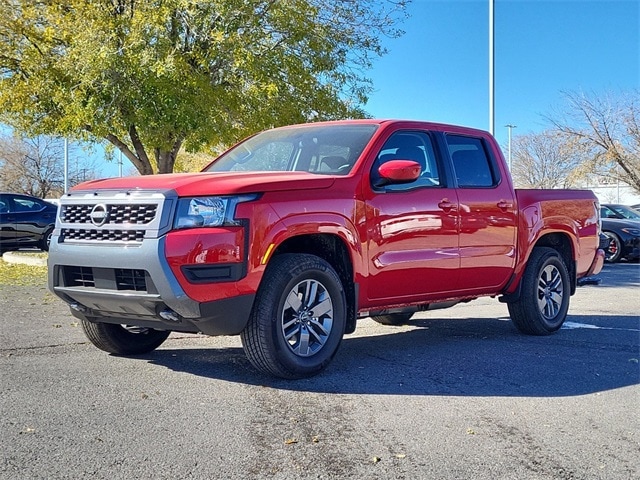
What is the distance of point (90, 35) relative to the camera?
40.6 feet

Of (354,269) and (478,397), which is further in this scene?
(354,269)

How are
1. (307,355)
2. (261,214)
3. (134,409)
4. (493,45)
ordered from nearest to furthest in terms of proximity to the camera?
(134,409)
(261,214)
(307,355)
(493,45)

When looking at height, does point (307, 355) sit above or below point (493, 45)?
below

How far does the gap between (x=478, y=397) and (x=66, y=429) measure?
261cm

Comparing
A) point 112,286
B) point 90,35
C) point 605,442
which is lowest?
point 605,442

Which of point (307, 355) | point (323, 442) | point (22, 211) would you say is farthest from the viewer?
point (22, 211)

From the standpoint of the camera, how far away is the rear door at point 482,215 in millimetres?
6750

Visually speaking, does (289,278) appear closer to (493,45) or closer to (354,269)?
(354,269)

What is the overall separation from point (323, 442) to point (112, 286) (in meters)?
1.91

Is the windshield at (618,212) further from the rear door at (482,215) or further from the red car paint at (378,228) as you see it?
the rear door at (482,215)

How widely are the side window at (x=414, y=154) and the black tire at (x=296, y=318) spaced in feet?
3.60

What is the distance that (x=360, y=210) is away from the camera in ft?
18.8

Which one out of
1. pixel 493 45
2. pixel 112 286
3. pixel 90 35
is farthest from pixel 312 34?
pixel 112 286

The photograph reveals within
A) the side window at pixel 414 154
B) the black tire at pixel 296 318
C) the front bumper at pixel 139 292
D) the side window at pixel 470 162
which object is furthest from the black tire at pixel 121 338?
the side window at pixel 470 162
